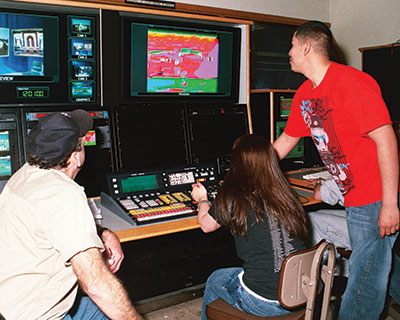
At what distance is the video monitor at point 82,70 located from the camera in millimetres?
2053

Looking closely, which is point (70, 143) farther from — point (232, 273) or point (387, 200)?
point (387, 200)

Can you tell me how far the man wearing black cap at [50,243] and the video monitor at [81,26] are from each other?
2.78 ft

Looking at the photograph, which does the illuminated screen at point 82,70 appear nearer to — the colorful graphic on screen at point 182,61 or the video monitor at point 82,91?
the video monitor at point 82,91

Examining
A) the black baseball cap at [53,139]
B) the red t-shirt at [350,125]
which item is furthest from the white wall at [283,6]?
the black baseball cap at [53,139]

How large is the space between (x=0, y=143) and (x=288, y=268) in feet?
4.54

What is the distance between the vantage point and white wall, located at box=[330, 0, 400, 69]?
349cm

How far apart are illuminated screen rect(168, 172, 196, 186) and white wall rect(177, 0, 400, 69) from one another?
1.58 meters

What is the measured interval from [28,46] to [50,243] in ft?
3.60

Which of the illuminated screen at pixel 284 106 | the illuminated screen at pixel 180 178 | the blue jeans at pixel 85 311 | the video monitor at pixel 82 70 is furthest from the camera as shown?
the illuminated screen at pixel 284 106

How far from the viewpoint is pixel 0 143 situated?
1.90 m

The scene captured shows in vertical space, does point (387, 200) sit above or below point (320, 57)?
below

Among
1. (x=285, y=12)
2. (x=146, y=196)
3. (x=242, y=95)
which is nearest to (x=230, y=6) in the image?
(x=285, y=12)

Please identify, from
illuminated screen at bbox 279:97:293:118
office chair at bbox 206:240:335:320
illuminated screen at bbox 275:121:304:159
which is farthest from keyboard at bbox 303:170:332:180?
office chair at bbox 206:240:335:320

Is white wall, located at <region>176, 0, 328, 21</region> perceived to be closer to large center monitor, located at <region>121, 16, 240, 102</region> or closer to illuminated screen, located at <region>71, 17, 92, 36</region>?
large center monitor, located at <region>121, 16, 240, 102</region>
